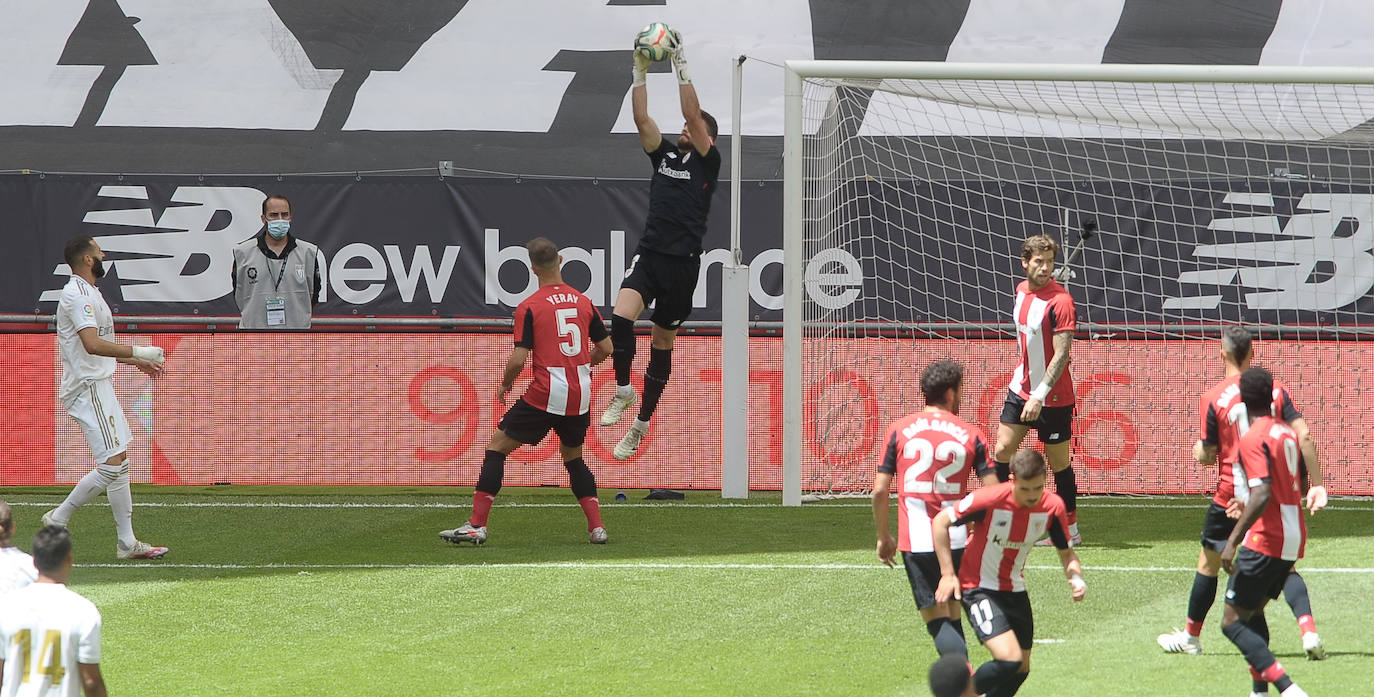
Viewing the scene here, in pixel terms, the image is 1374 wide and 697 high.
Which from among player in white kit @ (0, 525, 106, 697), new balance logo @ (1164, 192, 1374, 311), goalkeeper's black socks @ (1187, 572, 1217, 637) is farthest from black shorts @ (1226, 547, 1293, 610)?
new balance logo @ (1164, 192, 1374, 311)

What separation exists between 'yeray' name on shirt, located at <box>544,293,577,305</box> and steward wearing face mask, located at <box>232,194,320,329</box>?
4.02 meters

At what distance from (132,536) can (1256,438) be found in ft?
23.1

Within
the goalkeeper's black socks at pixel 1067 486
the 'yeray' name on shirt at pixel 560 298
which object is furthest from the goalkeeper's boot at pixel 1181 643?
the 'yeray' name on shirt at pixel 560 298

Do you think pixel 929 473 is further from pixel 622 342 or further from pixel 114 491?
pixel 114 491

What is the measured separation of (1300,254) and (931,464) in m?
9.48

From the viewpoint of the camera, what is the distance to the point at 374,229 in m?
14.7

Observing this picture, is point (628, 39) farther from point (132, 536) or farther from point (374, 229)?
point (132, 536)

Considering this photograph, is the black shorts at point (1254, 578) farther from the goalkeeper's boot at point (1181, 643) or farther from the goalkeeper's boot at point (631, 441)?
the goalkeeper's boot at point (631, 441)

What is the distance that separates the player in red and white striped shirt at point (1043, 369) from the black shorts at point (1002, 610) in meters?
3.39

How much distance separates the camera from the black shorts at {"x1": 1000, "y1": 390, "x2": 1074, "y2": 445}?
30.5 feet

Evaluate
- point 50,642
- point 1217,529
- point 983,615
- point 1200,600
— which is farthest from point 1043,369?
point 50,642

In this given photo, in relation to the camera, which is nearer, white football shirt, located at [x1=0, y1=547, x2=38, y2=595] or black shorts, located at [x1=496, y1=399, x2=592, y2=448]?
white football shirt, located at [x1=0, y1=547, x2=38, y2=595]

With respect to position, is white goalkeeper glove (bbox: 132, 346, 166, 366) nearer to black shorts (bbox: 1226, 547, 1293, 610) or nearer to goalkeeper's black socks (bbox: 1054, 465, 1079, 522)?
goalkeeper's black socks (bbox: 1054, 465, 1079, 522)

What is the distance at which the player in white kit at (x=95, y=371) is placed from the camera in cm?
920
